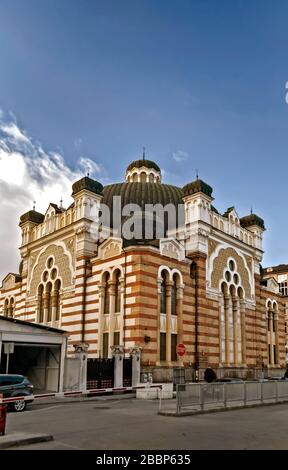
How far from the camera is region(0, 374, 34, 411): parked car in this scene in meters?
19.2

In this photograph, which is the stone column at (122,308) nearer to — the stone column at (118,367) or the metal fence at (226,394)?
the stone column at (118,367)

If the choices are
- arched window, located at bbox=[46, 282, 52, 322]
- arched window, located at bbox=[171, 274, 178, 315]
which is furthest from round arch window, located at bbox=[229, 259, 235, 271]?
arched window, located at bbox=[46, 282, 52, 322]

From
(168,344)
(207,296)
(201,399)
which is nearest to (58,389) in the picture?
(168,344)

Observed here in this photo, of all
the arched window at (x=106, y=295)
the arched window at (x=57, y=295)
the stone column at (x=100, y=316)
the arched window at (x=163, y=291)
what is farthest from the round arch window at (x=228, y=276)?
the arched window at (x=57, y=295)

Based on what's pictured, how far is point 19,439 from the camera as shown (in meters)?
10.7

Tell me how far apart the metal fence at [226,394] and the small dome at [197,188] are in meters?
17.8

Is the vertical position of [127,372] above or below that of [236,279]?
below

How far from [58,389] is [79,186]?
16.4 metres

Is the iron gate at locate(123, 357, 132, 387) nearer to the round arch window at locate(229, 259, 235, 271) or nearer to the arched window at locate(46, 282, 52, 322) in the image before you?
the arched window at locate(46, 282, 52, 322)

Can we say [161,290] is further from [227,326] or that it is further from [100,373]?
[227,326]

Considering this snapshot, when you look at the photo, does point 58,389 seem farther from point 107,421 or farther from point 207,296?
point 207,296

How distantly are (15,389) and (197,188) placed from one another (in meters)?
22.6

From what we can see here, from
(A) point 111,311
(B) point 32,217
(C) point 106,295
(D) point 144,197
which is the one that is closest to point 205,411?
(A) point 111,311
